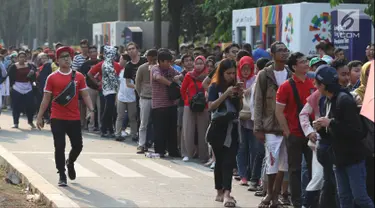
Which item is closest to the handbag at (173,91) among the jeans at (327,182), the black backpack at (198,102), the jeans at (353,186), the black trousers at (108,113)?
the black backpack at (198,102)

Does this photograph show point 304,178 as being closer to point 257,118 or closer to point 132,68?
point 257,118

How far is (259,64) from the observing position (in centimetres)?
1202

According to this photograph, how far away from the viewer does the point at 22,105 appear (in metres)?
22.0

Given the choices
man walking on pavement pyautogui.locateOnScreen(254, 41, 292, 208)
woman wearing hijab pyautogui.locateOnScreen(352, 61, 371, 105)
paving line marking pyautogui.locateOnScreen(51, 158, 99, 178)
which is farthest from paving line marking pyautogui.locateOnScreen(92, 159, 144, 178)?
woman wearing hijab pyautogui.locateOnScreen(352, 61, 371, 105)

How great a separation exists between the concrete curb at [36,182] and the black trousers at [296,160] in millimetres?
2423

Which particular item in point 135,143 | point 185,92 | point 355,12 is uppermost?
point 355,12

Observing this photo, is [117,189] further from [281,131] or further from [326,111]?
[326,111]

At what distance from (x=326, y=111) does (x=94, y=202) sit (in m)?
3.40

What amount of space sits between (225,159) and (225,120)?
1.48 ft

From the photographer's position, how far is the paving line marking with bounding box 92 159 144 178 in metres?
13.6

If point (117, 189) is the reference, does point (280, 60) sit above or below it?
above

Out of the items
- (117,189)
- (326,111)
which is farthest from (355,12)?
(326,111)

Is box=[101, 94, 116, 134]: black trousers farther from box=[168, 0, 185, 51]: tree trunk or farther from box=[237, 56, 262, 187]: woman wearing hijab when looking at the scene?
box=[168, 0, 185, 51]: tree trunk

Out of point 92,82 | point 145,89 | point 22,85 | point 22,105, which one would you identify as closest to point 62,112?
point 145,89
